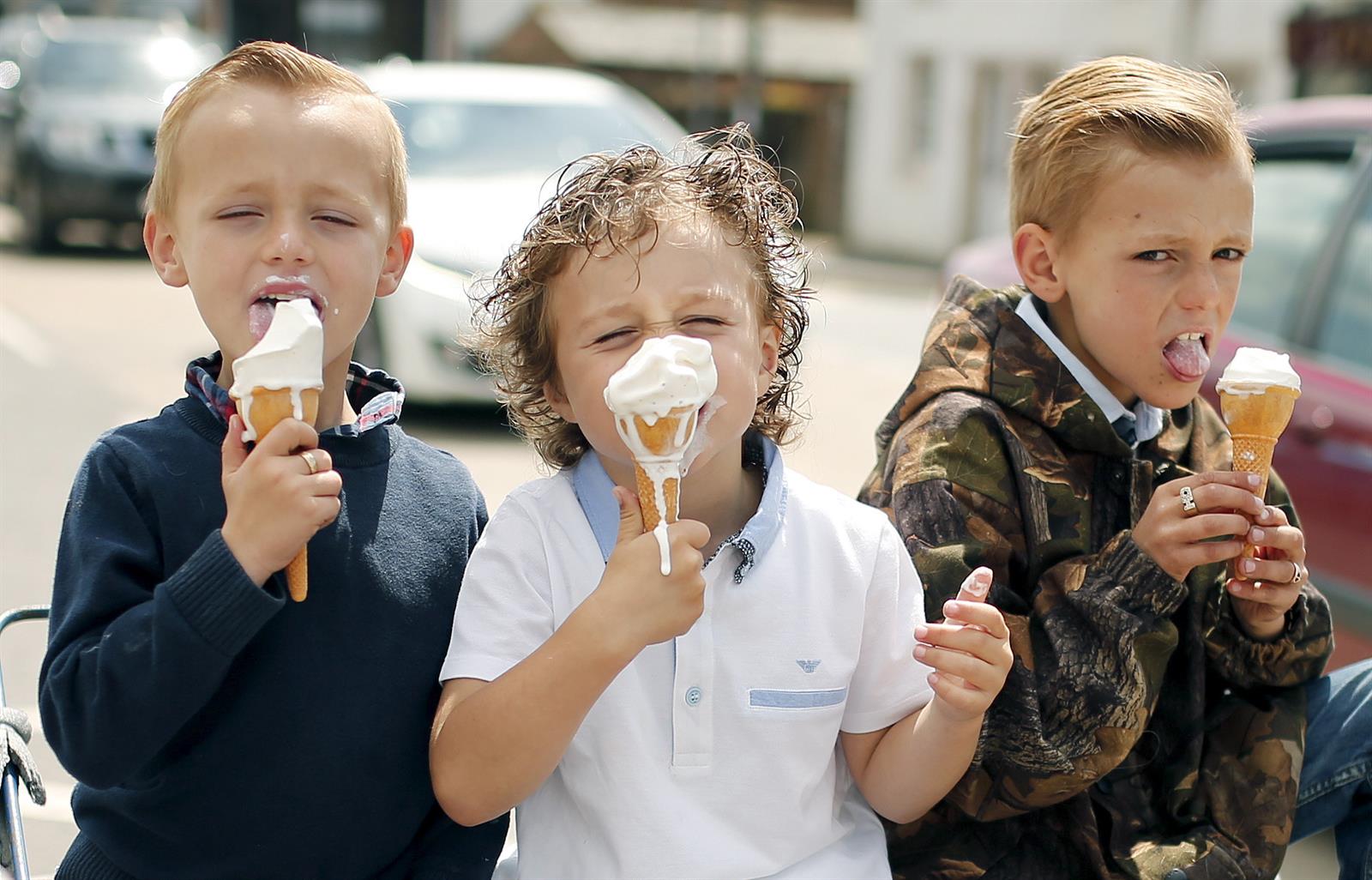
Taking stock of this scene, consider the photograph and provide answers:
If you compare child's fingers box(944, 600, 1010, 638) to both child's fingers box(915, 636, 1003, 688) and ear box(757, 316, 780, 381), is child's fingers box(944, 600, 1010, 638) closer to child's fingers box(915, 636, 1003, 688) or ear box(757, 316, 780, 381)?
child's fingers box(915, 636, 1003, 688)

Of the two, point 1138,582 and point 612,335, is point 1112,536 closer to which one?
point 1138,582

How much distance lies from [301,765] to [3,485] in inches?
205

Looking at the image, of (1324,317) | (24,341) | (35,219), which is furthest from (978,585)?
(35,219)

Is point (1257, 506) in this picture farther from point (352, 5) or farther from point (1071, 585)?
point (352, 5)

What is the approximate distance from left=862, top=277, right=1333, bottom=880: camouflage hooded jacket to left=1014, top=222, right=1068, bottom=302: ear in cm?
6

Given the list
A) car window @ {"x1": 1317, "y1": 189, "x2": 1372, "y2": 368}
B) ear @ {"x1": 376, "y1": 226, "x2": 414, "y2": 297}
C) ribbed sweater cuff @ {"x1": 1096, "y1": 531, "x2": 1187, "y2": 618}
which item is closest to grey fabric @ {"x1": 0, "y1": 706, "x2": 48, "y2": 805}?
ear @ {"x1": 376, "y1": 226, "x2": 414, "y2": 297}

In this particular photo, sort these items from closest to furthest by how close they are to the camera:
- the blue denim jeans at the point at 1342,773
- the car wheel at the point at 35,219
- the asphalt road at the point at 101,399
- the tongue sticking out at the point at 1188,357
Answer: the tongue sticking out at the point at 1188,357, the blue denim jeans at the point at 1342,773, the asphalt road at the point at 101,399, the car wheel at the point at 35,219

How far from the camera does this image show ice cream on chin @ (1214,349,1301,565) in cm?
214

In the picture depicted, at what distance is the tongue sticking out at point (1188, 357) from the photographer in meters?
2.25

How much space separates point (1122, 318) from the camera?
90.0 inches

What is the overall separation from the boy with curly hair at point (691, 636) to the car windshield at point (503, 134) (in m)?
6.04

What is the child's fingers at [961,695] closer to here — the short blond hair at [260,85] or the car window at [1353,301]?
the short blond hair at [260,85]

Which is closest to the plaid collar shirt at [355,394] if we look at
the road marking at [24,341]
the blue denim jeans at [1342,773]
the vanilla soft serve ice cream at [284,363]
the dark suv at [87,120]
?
the vanilla soft serve ice cream at [284,363]

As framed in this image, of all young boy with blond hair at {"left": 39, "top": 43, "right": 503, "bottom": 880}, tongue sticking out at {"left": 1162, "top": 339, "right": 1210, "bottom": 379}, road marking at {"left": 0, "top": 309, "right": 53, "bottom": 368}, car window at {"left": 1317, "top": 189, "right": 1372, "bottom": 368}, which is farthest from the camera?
road marking at {"left": 0, "top": 309, "right": 53, "bottom": 368}
